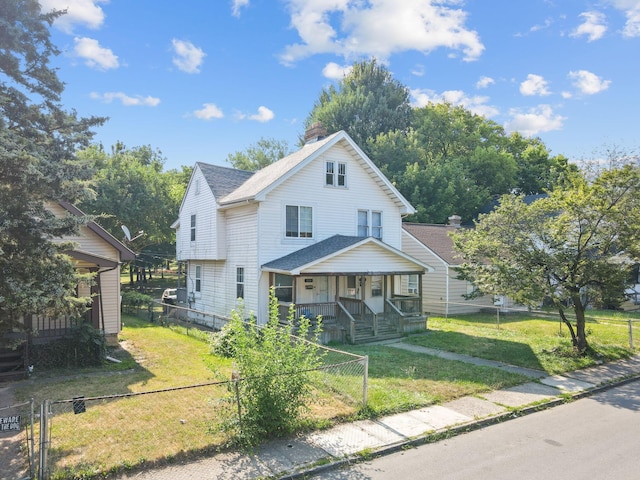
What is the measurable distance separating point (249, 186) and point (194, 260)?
601 cm

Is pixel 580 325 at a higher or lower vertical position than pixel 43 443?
higher

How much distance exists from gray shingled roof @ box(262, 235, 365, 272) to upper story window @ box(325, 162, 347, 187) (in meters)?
Answer: 2.66

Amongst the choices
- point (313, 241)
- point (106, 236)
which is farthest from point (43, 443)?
point (313, 241)

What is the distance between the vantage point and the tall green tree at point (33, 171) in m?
8.34

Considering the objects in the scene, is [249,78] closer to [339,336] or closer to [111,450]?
[339,336]

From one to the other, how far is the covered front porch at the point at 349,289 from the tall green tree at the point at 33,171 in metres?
8.18

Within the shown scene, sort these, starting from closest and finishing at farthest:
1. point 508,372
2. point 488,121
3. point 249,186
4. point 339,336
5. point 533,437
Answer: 1. point 533,437
2. point 508,372
3. point 339,336
4. point 249,186
5. point 488,121

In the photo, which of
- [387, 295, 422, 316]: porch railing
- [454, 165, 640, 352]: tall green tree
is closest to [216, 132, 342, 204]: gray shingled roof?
[387, 295, 422, 316]: porch railing

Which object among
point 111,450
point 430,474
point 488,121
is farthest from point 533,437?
point 488,121

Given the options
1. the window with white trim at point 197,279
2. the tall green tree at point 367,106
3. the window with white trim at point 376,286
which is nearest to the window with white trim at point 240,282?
the window with white trim at point 197,279

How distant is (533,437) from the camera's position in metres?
7.73

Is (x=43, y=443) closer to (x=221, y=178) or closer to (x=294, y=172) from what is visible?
(x=294, y=172)

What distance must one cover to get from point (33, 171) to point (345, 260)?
37.4ft

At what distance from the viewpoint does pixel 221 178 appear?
21.7 m
